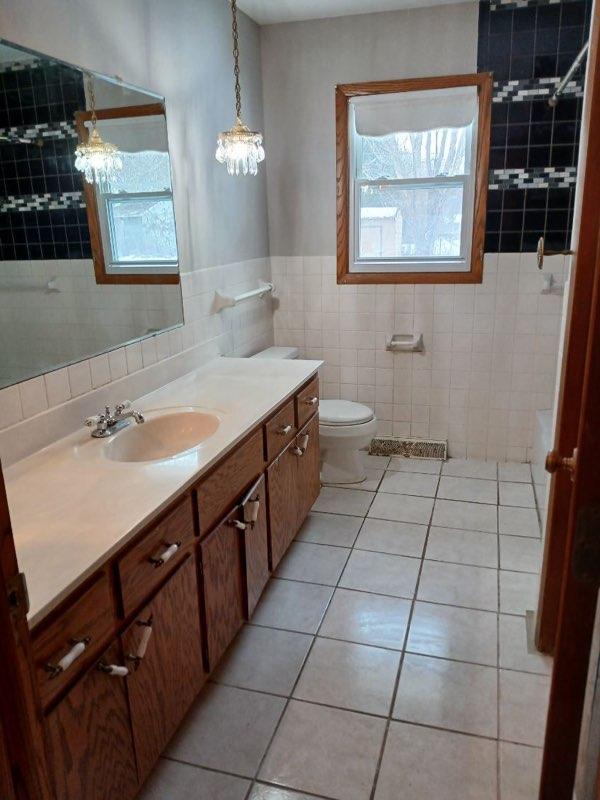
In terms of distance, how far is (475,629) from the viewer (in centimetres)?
227

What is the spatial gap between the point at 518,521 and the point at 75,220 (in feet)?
8.07

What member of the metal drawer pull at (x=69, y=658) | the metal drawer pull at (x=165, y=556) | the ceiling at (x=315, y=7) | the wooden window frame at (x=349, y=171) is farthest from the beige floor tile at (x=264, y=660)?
the ceiling at (x=315, y=7)

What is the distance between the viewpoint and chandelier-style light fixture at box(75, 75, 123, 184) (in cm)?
206

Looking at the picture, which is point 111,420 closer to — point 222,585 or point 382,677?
point 222,585

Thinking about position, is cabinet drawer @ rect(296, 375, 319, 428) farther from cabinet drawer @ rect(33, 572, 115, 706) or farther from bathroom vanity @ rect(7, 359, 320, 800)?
cabinet drawer @ rect(33, 572, 115, 706)

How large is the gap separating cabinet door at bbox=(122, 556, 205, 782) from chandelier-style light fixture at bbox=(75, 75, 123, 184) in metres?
1.36

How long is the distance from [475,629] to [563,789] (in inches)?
51.7

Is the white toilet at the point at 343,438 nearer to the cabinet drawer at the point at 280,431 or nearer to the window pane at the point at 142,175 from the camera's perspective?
the cabinet drawer at the point at 280,431

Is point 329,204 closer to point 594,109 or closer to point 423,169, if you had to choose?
point 423,169

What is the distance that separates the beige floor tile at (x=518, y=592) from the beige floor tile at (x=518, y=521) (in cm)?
37

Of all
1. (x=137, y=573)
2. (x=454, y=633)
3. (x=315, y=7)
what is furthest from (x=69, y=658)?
(x=315, y=7)

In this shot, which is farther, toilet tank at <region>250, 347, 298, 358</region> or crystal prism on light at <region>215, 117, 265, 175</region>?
toilet tank at <region>250, 347, 298, 358</region>

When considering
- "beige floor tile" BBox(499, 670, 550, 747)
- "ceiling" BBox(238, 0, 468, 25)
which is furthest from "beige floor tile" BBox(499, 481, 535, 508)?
"ceiling" BBox(238, 0, 468, 25)

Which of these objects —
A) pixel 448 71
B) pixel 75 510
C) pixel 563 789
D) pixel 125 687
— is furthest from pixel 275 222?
pixel 563 789
